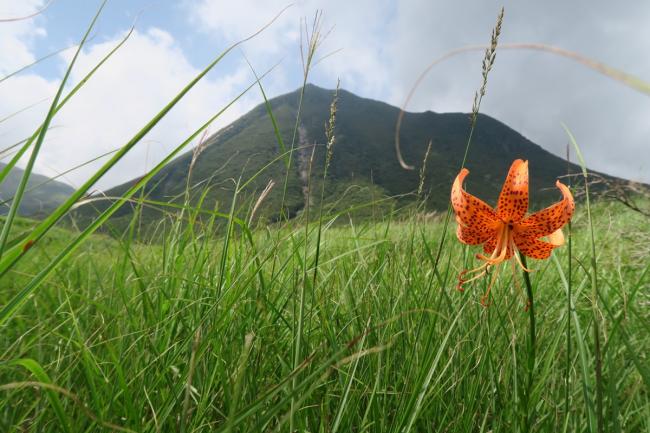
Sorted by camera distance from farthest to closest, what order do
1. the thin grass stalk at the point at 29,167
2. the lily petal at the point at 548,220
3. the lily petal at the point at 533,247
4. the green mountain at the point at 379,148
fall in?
the green mountain at the point at 379,148 → the lily petal at the point at 533,247 → the lily petal at the point at 548,220 → the thin grass stalk at the point at 29,167

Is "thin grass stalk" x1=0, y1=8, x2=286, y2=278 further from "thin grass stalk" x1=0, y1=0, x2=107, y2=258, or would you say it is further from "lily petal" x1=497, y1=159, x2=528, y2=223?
"lily petal" x1=497, y1=159, x2=528, y2=223

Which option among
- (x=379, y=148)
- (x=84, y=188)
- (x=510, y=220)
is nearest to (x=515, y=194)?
Answer: (x=510, y=220)

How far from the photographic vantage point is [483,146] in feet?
449

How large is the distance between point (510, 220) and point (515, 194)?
0.32 feet

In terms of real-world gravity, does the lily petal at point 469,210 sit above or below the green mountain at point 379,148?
below

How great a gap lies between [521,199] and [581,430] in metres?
0.57

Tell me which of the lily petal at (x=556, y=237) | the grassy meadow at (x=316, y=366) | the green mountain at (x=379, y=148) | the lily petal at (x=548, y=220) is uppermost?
the green mountain at (x=379, y=148)

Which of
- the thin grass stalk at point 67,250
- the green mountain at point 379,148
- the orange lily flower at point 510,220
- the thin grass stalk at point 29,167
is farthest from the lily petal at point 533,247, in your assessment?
the green mountain at point 379,148

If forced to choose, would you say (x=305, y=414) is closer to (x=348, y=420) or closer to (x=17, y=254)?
(x=348, y=420)

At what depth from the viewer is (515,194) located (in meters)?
1.05

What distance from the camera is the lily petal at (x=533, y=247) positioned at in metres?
1.13

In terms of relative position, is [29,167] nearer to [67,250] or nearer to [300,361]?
[67,250]

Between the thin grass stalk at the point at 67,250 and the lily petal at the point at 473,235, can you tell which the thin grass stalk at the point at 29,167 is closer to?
the thin grass stalk at the point at 67,250

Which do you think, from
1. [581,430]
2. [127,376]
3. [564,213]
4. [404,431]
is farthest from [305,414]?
[564,213]
